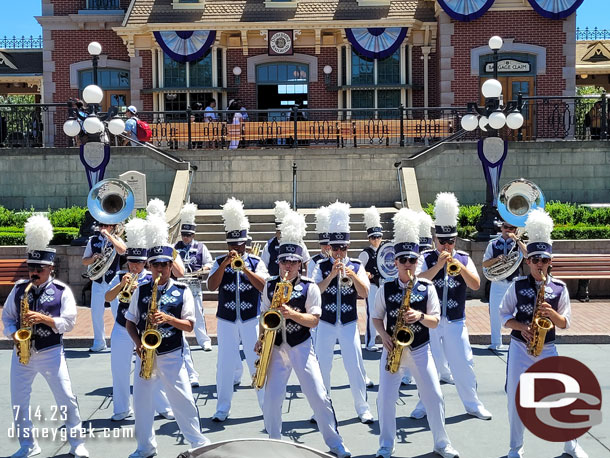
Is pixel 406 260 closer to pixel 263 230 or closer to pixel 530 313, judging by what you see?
pixel 530 313

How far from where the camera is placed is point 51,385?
783 cm

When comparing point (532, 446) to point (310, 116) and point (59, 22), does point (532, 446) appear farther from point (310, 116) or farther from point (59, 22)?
point (59, 22)

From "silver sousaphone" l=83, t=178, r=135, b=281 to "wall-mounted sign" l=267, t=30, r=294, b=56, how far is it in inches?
607

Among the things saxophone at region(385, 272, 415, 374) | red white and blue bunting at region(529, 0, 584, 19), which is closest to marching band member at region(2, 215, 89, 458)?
saxophone at region(385, 272, 415, 374)

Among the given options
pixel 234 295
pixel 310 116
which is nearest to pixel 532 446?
pixel 234 295

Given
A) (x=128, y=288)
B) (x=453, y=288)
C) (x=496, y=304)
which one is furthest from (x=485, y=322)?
(x=128, y=288)

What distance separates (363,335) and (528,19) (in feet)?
54.4

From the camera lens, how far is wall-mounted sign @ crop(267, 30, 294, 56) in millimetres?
26891

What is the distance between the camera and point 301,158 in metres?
21.8

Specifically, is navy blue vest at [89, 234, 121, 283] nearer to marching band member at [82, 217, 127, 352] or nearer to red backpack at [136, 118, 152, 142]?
marching band member at [82, 217, 127, 352]

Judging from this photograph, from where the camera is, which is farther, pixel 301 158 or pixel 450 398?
pixel 301 158

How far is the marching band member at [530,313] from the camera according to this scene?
7395mm

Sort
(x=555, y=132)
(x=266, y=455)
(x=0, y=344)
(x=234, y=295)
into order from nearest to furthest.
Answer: (x=266, y=455) < (x=234, y=295) < (x=0, y=344) < (x=555, y=132)

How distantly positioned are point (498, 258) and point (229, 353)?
4051mm
